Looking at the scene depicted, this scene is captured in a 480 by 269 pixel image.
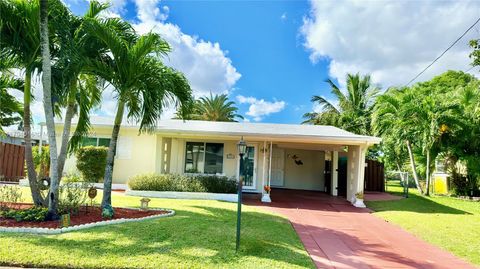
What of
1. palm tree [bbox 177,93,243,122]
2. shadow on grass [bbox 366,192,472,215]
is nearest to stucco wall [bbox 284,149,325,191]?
shadow on grass [bbox 366,192,472,215]

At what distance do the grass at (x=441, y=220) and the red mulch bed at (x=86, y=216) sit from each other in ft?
22.5

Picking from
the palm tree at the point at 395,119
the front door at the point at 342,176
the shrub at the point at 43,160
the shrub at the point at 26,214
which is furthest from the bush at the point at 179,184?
the palm tree at the point at 395,119

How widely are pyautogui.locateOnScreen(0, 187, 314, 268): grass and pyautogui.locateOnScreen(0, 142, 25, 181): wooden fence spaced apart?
12812mm

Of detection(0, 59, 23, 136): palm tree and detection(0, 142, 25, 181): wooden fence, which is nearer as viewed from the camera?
detection(0, 59, 23, 136): palm tree

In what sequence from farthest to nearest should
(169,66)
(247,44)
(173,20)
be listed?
(247,44), (173,20), (169,66)

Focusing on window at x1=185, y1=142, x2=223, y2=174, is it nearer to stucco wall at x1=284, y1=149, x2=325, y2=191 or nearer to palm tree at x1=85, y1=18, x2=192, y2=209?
stucco wall at x1=284, y1=149, x2=325, y2=191

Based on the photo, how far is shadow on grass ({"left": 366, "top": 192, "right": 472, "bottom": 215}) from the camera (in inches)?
462

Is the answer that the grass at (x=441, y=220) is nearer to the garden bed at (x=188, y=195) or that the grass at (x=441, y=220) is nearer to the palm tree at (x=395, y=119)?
the palm tree at (x=395, y=119)

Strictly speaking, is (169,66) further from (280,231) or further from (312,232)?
(312,232)

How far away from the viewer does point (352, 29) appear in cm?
1406

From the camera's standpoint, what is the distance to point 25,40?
24.2ft

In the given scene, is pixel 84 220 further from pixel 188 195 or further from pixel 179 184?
pixel 179 184

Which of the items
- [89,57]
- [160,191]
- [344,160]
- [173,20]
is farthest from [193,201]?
[344,160]

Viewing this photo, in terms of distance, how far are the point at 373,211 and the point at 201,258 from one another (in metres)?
8.54
